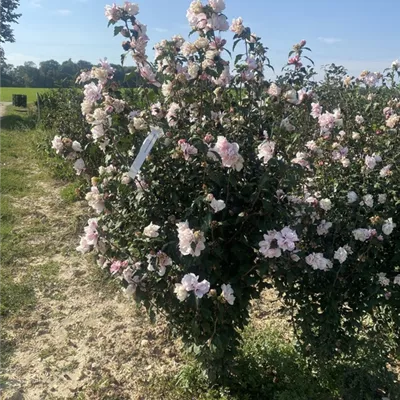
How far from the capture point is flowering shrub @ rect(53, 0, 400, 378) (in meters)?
1.90

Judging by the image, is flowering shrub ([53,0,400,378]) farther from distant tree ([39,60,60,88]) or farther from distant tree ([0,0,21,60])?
distant tree ([0,0,21,60])

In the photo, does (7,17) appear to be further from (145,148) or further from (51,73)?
(145,148)

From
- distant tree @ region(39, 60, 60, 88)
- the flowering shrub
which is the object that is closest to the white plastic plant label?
the flowering shrub

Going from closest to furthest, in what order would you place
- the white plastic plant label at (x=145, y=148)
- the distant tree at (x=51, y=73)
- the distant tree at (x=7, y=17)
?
the white plastic plant label at (x=145, y=148)
the distant tree at (x=51, y=73)
the distant tree at (x=7, y=17)

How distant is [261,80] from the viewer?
2.28m

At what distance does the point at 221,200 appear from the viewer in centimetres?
176

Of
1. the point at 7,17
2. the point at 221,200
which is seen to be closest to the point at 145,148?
the point at 221,200

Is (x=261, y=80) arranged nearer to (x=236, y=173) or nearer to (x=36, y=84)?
(x=236, y=173)

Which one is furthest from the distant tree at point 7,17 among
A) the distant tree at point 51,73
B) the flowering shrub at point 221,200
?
the flowering shrub at point 221,200

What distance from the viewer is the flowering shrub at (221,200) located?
1.90 meters

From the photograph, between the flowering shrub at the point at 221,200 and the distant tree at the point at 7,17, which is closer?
→ the flowering shrub at the point at 221,200

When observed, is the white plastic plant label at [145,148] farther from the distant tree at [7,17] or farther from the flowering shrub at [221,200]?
the distant tree at [7,17]

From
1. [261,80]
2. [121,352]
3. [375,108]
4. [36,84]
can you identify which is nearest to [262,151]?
[261,80]

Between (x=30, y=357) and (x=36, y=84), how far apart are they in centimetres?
4210
